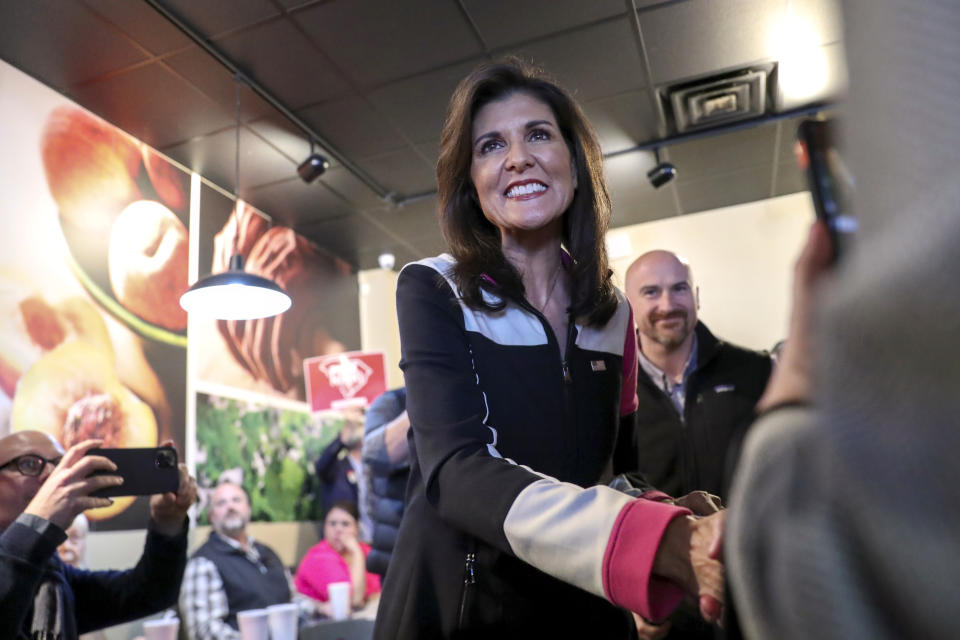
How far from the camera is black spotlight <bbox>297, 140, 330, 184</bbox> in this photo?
4.65 m

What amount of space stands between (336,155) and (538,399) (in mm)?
4287

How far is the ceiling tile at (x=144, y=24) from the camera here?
11.1 ft

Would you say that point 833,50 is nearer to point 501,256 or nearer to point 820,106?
point 820,106

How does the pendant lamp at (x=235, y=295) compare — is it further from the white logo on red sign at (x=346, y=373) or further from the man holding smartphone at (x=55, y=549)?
the man holding smartphone at (x=55, y=549)

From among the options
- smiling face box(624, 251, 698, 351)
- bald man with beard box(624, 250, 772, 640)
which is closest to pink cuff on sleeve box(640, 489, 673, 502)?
bald man with beard box(624, 250, 772, 640)

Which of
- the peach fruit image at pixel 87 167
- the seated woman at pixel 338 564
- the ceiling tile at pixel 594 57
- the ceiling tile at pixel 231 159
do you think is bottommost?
the seated woman at pixel 338 564

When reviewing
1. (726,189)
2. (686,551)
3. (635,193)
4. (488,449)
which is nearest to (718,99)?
(635,193)

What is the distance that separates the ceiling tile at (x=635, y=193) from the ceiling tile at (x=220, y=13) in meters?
2.51

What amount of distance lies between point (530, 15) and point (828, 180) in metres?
3.73

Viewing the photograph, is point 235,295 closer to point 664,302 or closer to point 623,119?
point 664,302

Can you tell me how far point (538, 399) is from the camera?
946 millimetres

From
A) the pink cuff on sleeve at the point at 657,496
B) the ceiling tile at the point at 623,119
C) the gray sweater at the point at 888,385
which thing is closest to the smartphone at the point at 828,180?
the gray sweater at the point at 888,385

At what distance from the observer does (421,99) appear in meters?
4.27

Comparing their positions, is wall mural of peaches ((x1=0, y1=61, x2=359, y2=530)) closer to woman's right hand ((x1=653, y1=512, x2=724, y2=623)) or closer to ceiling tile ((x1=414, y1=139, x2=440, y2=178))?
ceiling tile ((x1=414, y1=139, x2=440, y2=178))
